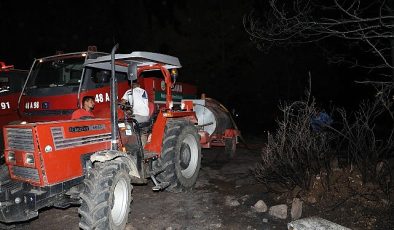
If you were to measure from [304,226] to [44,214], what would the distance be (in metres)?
4.38

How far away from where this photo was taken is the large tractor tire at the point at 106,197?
4609mm

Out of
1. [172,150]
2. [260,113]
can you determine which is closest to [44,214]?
[172,150]

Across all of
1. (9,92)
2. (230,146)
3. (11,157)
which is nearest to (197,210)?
(11,157)

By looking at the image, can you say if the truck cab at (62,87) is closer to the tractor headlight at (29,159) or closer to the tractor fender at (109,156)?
the tractor fender at (109,156)

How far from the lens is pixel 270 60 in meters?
28.6

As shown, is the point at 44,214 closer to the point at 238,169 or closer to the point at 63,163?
the point at 63,163

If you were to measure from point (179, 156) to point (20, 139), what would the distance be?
10.0 feet

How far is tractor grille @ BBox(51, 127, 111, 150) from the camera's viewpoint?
16.1ft

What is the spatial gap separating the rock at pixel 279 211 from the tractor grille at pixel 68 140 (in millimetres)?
3051

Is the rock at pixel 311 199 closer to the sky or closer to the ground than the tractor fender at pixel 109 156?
closer to the ground

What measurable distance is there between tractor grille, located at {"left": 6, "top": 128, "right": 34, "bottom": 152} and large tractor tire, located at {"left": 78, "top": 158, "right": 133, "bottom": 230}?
86 centimetres

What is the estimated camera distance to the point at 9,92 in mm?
9922

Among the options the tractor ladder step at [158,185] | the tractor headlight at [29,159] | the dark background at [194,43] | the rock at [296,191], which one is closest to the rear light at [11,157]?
the tractor headlight at [29,159]

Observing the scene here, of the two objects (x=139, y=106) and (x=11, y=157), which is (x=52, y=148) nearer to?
(x=11, y=157)
